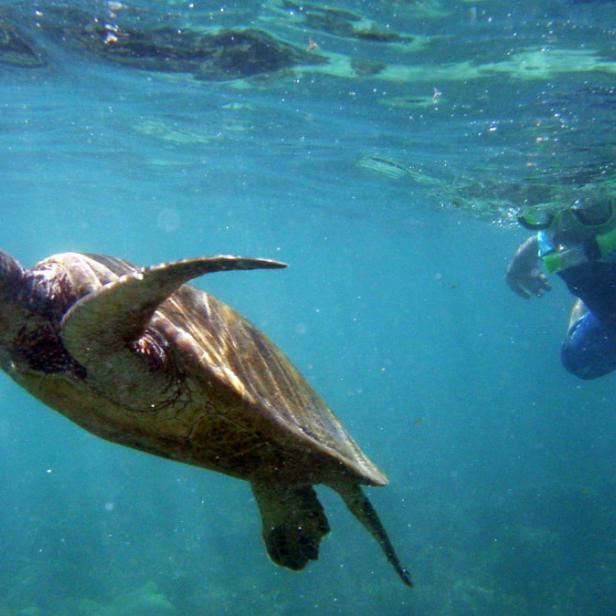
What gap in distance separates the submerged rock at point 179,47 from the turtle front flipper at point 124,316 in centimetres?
851

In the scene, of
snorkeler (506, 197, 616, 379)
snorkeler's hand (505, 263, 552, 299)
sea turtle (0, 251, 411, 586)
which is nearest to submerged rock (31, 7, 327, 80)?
snorkeler (506, 197, 616, 379)

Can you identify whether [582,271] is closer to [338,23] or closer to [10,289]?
[338,23]

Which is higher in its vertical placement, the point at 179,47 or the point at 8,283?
the point at 179,47

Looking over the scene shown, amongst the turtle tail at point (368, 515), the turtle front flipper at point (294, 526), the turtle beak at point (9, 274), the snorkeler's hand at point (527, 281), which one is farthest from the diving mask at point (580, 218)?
the turtle beak at point (9, 274)

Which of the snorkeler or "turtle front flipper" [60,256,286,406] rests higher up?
"turtle front flipper" [60,256,286,406]

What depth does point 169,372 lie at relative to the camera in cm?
279

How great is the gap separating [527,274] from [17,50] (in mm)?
11117

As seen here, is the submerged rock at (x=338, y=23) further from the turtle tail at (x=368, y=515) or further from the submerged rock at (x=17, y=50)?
the turtle tail at (x=368, y=515)

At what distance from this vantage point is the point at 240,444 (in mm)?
3342

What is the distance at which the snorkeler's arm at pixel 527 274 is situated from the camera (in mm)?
9711

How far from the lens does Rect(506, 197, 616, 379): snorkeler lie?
27.2 feet

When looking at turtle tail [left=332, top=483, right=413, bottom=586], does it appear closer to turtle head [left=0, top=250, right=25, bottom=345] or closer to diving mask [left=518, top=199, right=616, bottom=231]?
turtle head [left=0, top=250, right=25, bottom=345]

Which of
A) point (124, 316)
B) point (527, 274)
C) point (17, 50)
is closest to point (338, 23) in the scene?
point (527, 274)

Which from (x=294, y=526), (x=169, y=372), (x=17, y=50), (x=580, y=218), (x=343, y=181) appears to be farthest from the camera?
(x=343, y=181)
